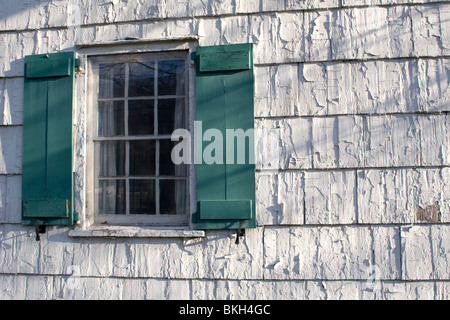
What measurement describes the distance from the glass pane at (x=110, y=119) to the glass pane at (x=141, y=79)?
158 millimetres

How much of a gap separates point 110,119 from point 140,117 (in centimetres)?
25

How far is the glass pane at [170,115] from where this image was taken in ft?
9.75

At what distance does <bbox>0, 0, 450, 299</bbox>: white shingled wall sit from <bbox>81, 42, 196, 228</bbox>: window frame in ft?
0.25

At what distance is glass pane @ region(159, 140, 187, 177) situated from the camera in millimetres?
2959

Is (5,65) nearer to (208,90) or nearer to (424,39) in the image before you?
(208,90)

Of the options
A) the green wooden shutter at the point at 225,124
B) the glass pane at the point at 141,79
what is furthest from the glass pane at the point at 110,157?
the green wooden shutter at the point at 225,124

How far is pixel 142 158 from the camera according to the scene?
9.84 ft

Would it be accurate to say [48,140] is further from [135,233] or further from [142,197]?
[135,233]

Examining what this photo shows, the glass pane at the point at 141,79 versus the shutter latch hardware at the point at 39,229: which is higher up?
the glass pane at the point at 141,79

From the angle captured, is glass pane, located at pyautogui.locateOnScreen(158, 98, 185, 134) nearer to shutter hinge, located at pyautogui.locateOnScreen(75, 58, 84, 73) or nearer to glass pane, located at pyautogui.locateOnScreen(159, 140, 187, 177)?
glass pane, located at pyautogui.locateOnScreen(159, 140, 187, 177)

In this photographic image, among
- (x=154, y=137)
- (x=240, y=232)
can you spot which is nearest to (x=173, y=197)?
(x=154, y=137)

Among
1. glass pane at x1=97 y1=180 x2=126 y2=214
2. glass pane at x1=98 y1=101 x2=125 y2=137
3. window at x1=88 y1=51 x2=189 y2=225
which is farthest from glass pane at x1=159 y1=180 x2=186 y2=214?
glass pane at x1=98 y1=101 x2=125 y2=137

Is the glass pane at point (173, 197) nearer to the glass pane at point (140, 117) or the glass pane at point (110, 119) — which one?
the glass pane at point (140, 117)
